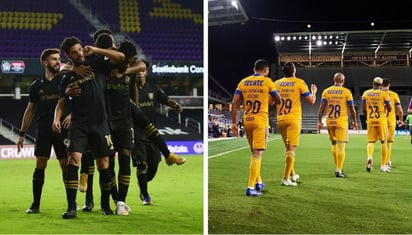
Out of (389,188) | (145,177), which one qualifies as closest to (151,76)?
(145,177)

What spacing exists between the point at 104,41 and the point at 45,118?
595 mm

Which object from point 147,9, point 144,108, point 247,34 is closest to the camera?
point 144,108

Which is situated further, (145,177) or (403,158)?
(403,158)

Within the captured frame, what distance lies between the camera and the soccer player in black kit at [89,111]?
2.52 meters

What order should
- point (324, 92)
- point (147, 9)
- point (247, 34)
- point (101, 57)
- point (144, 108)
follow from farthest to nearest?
point (147, 9)
point (324, 92)
point (247, 34)
point (144, 108)
point (101, 57)

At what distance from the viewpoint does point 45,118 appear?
2.70 meters

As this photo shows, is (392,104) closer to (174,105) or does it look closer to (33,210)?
(174,105)

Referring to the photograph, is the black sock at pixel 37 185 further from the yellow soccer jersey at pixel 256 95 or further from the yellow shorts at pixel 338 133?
the yellow shorts at pixel 338 133

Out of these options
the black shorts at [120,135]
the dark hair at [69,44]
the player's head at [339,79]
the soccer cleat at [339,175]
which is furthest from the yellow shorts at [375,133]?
the dark hair at [69,44]

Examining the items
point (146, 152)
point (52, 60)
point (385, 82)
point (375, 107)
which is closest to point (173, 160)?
point (146, 152)

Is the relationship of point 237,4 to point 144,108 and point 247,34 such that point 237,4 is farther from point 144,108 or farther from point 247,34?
point 144,108

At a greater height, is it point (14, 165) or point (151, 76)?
point (151, 76)

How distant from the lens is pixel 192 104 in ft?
10.8

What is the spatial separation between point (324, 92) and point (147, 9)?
1.55 m
